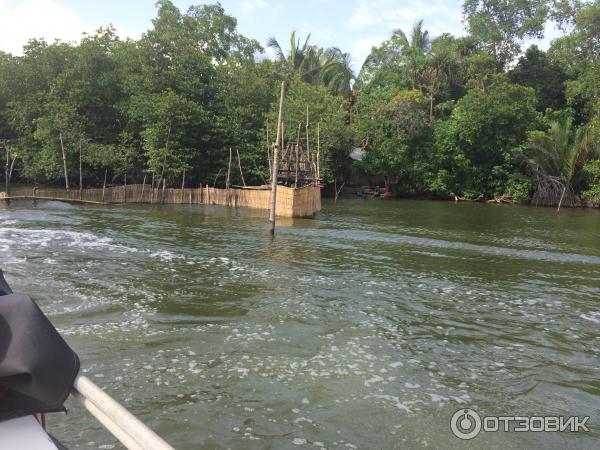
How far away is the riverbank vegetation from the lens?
32.8 meters

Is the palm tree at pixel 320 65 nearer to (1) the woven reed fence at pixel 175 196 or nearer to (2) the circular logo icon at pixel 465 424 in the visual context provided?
(1) the woven reed fence at pixel 175 196

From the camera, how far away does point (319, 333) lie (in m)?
7.81

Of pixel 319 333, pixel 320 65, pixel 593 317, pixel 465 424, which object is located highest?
pixel 320 65

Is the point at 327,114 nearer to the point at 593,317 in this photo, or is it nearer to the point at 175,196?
the point at 175,196

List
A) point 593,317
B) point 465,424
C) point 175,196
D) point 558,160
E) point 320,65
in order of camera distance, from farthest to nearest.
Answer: point 320,65
point 558,160
point 175,196
point 593,317
point 465,424

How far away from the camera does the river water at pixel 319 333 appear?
17.0 feet

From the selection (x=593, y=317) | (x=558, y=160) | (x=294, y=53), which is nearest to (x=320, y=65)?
(x=294, y=53)

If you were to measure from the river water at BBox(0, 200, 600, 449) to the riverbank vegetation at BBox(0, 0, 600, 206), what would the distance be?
1749 cm

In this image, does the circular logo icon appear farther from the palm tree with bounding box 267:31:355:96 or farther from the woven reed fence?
the palm tree with bounding box 267:31:355:96

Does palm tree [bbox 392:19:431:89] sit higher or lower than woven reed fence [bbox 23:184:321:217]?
higher

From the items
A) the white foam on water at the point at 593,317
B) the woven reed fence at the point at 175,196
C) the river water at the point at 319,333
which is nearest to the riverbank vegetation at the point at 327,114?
the woven reed fence at the point at 175,196

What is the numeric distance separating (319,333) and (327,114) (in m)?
29.5

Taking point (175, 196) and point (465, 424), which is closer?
point (465, 424)

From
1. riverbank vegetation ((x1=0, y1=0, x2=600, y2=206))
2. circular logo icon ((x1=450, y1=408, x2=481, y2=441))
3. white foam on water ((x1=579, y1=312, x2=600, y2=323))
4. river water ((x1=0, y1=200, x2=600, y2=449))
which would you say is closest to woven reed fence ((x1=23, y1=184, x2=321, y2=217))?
riverbank vegetation ((x1=0, y1=0, x2=600, y2=206))
